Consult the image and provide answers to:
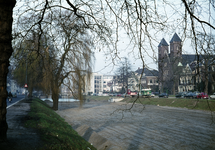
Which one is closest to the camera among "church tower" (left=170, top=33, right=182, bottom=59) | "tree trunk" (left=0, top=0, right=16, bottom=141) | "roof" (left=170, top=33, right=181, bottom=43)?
"tree trunk" (left=0, top=0, right=16, bottom=141)

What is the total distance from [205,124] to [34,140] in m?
16.1

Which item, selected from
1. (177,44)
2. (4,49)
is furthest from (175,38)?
(4,49)

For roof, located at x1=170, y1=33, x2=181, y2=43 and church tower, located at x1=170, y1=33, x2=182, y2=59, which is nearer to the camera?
church tower, located at x1=170, y1=33, x2=182, y2=59

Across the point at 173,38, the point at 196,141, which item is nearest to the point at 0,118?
the point at 173,38

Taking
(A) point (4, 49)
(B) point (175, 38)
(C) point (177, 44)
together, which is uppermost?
(B) point (175, 38)

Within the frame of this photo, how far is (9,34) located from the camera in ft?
17.2

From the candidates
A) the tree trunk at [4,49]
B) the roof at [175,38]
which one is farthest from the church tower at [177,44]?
the tree trunk at [4,49]

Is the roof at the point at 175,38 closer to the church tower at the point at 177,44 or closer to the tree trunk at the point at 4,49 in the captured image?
the church tower at the point at 177,44

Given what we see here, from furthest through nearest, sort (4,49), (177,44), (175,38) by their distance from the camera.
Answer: (175,38) < (177,44) < (4,49)

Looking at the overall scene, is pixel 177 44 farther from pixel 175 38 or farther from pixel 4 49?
pixel 4 49

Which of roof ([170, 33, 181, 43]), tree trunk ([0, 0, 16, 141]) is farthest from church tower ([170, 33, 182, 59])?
tree trunk ([0, 0, 16, 141])

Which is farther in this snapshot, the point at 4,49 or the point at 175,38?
the point at 175,38

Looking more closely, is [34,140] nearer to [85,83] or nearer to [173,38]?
[173,38]

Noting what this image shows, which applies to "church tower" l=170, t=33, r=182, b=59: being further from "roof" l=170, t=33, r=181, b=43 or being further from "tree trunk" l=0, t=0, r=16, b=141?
"tree trunk" l=0, t=0, r=16, b=141
